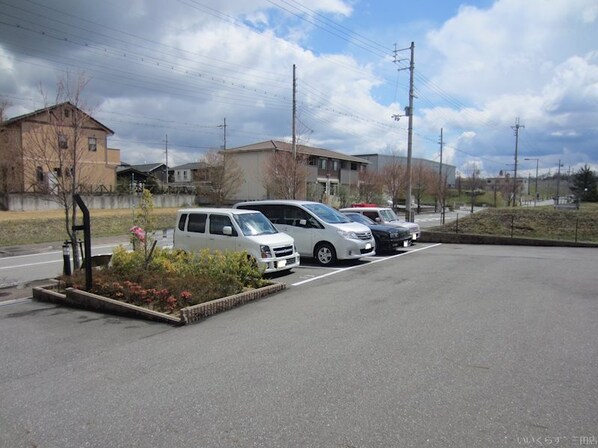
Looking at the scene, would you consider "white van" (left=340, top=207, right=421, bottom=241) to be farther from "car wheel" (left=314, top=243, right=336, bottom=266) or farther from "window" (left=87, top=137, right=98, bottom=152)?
"window" (left=87, top=137, right=98, bottom=152)

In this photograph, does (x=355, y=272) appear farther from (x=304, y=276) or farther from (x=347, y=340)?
(x=347, y=340)

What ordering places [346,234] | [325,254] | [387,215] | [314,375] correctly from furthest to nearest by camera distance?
1. [387,215]
2. [325,254]
3. [346,234]
4. [314,375]

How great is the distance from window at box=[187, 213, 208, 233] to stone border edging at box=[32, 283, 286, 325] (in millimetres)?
3110

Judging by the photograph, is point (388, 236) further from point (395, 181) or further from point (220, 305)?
point (395, 181)

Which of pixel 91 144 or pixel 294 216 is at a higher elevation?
pixel 91 144

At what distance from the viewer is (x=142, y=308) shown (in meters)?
6.66

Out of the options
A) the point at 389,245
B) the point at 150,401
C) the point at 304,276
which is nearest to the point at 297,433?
the point at 150,401

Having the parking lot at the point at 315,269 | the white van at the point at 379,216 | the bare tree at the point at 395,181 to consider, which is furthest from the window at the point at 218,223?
the bare tree at the point at 395,181

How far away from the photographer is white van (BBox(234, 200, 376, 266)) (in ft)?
38.6

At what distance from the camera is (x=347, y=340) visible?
525 centimetres

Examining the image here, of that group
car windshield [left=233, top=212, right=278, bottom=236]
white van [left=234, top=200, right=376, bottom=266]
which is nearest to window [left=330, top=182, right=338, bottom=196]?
white van [left=234, top=200, right=376, bottom=266]

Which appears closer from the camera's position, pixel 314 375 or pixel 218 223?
pixel 314 375

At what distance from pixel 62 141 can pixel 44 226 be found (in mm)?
14055

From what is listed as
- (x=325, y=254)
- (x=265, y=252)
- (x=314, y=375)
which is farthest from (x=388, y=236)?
(x=314, y=375)
